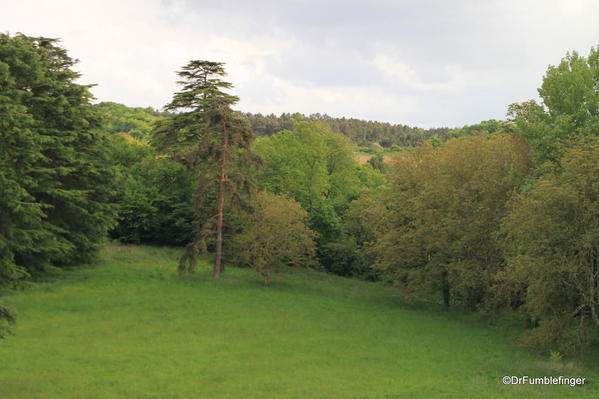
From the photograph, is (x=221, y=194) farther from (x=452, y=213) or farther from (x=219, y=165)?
(x=452, y=213)

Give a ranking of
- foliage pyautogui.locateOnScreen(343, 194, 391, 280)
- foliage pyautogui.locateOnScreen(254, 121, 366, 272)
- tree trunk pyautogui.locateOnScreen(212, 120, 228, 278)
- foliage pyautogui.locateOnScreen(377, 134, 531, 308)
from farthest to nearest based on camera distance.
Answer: foliage pyautogui.locateOnScreen(254, 121, 366, 272) → foliage pyautogui.locateOnScreen(343, 194, 391, 280) → tree trunk pyautogui.locateOnScreen(212, 120, 228, 278) → foliage pyautogui.locateOnScreen(377, 134, 531, 308)

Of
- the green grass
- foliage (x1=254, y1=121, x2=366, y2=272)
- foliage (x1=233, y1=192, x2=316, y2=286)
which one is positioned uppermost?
foliage (x1=254, y1=121, x2=366, y2=272)

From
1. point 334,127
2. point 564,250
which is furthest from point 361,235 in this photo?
point 334,127

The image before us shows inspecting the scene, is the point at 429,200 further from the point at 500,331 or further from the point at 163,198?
the point at 163,198

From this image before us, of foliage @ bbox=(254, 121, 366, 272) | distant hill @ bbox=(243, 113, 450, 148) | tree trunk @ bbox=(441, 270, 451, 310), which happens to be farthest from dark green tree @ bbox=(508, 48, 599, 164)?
distant hill @ bbox=(243, 113, 450, 148)

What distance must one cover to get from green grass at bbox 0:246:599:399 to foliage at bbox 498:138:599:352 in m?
1.76

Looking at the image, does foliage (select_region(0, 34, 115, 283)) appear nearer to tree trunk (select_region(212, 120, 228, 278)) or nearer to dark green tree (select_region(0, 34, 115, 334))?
dark green tree (select_region(0, 34, 115, 334))

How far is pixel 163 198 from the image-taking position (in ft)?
160

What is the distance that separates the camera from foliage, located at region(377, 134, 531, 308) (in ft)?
101

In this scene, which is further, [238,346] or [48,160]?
[48,160]

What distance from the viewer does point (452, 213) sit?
32156 millimetres

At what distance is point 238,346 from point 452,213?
15822 mm

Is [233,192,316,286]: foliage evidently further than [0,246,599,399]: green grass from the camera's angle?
Yes

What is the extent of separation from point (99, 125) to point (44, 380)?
985 inches
